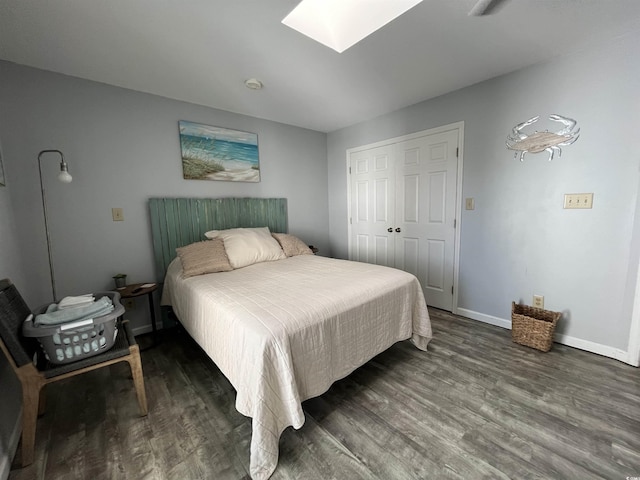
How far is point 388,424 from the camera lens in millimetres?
1379

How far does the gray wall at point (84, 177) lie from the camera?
187 centimetres

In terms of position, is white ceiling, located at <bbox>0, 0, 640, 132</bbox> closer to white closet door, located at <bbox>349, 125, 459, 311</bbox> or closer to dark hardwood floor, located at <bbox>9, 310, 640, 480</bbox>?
white closet door, located at <bbox>349, 125, 459, 311</bbox>

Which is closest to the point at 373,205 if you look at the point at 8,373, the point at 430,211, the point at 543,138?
the point at 430,211

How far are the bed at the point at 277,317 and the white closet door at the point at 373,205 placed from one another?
3.85 ft

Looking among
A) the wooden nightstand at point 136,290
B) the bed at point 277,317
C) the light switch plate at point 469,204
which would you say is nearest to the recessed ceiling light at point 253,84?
the bed at point 277,317

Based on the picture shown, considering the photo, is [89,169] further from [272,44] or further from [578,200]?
[578,200]

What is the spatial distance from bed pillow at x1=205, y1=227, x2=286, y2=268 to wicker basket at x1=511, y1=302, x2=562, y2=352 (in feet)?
7.31

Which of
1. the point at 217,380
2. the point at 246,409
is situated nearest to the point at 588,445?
the point at 246,409

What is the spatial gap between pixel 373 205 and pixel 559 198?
5.96ft

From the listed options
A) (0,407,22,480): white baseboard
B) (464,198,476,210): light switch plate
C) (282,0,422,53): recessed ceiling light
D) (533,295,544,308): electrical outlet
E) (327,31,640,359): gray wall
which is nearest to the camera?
(0,407,22,480): white baseboard

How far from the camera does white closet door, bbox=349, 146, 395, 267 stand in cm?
317

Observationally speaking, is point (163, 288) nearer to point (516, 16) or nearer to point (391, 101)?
point (391, 101)

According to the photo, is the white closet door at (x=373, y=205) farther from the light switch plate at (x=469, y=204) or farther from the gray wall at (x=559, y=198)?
the light switch plate at (x=469, y=204)

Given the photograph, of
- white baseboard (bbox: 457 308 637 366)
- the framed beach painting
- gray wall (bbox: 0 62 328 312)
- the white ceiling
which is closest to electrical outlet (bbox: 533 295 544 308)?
white baseboard (bbox: 457 308 637 366)
